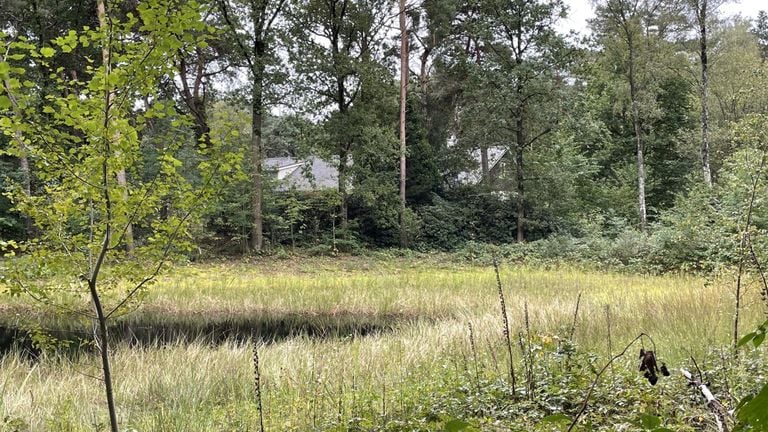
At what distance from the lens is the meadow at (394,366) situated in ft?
10.6

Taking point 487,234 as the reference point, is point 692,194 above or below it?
above

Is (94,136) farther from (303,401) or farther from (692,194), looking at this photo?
(692,194)

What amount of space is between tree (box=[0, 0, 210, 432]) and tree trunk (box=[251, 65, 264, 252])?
1443 centimetres

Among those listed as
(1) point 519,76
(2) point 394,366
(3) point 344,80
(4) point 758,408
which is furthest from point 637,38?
(4) point 758,408

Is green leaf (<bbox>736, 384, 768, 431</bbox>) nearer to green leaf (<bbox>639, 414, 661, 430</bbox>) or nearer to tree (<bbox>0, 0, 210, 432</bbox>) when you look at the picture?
green leaf (<bbox>639, 414, 661, 430</bbox>)

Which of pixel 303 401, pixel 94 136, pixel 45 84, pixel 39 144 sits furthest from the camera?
pixel 45 84

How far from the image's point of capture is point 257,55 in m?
18.2

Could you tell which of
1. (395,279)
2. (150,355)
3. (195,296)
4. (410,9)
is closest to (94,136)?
(150,355)

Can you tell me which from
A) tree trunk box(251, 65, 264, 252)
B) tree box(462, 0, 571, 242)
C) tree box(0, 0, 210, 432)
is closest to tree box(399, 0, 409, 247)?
tree box(462, 0, 571, 242)

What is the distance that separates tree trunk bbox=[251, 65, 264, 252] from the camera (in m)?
17.8

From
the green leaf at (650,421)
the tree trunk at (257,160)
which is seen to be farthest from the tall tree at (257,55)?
the green leaf at (650,421)

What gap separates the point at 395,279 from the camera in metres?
12.1

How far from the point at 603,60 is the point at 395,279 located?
14.2 m

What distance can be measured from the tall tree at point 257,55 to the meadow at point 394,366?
879cm
